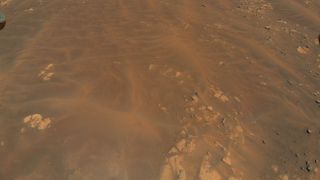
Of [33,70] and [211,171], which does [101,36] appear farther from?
[211,171]

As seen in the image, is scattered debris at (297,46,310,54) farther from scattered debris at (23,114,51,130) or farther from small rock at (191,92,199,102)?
scattered debris at (23,114,51,130)

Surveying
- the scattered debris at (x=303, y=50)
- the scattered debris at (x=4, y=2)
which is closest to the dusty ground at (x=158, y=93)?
the scattered debris at (x=303, y=50)

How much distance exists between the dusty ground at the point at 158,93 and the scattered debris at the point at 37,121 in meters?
0.01

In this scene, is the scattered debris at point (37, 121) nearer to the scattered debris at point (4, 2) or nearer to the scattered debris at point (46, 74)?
the scattered debris at point (46, 74)

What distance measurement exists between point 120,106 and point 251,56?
1750 mm

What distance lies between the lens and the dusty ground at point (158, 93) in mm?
3268

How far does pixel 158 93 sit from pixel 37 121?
1.17m

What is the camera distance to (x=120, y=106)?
3.68 meters

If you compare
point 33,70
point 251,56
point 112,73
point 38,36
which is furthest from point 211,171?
point 38,36

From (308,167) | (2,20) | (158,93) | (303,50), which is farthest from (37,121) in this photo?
(303,50)

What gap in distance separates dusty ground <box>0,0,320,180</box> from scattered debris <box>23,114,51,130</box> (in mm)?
13

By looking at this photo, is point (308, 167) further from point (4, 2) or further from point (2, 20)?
point (4, 2)

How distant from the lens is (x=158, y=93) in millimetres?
3834

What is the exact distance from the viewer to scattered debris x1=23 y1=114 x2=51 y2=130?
3512 millimetres
